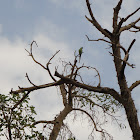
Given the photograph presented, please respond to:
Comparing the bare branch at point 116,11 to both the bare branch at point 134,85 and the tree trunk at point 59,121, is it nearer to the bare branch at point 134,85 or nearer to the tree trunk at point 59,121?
the bare branch at point 134,85

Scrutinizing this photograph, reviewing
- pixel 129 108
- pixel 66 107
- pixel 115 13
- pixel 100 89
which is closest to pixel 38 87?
pixel 100 89

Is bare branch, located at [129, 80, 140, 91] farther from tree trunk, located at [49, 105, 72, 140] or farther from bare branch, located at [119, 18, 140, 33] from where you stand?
tree trunk, located at [49, 105, 72, 140]

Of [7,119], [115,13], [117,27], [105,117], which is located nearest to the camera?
[117,27]

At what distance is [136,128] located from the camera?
5.97m

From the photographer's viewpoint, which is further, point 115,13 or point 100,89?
point 115,13

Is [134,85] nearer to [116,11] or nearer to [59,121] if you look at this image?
[116,11]

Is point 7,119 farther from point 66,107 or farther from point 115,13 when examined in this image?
point 115,13

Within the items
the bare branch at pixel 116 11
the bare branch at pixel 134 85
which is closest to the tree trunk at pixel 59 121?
the bare branch at pixel 134 85

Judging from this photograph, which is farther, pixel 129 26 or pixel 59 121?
pixel 59 121

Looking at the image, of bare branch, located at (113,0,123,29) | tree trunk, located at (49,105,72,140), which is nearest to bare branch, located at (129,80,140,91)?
bare branch, located at (113,0,123,29)

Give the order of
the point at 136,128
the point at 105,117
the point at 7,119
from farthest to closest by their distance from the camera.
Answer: the point at 105,117 < the point at 7,119 < the point at 136,128

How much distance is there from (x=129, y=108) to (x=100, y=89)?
870 millimetres

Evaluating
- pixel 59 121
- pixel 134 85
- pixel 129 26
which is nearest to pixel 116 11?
pixel 129 26

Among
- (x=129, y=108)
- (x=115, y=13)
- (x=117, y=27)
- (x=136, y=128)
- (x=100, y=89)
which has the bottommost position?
(x=136, y=128)
